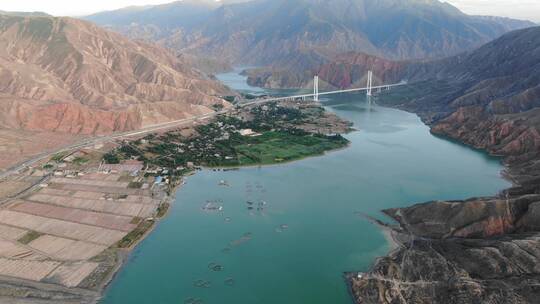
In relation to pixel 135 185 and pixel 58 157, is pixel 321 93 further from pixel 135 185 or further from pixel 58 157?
pixel 135 185

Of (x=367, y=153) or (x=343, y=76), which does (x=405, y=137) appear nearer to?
(x=367, y=153)

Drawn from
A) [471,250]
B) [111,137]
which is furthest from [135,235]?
[111,137]

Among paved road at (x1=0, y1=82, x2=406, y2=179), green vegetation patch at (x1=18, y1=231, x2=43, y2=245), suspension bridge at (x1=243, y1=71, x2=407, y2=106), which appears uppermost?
suspension bridge at (x1=243, y1=71, x2=407, y2=106)

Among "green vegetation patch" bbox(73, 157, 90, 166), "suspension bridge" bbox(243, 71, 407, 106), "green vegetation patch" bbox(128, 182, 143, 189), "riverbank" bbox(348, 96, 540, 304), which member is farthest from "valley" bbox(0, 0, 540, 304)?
"suspension bridge" bbox(243, 71, 407, 106)

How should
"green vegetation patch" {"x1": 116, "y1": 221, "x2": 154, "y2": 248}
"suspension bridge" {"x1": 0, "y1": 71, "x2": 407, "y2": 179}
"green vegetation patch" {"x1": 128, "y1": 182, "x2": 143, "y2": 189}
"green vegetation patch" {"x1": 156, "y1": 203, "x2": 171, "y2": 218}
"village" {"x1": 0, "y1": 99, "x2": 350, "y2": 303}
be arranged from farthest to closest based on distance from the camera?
"suspension bridge" {"x1": 0, "y1": 71, "x2": 407, "y2": 179}
"green vegetation patch" {"x1": 128, "y1": 182, "x2": 143, "y2": 189}
"green vegetation patch" {"x1": 156, "y1": 203, "x2": 171, "y2": 218}
"green vegetation patch" {"x1": 116, "y1": 221, "x2": 154, "y2": 248}
"village" {"x1": 0, "y1": 99, "x2": 350, "y2": 303}

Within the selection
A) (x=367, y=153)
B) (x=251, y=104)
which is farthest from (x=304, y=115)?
(x=367, y=153)

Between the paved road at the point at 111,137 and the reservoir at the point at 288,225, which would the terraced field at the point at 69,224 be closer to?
the reservoir at the point at 288,225

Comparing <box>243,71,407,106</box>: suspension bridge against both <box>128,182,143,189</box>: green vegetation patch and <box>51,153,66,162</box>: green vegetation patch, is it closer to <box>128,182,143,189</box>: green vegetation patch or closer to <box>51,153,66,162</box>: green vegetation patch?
<box>51,153,66,162</box>: green vegetation patch
